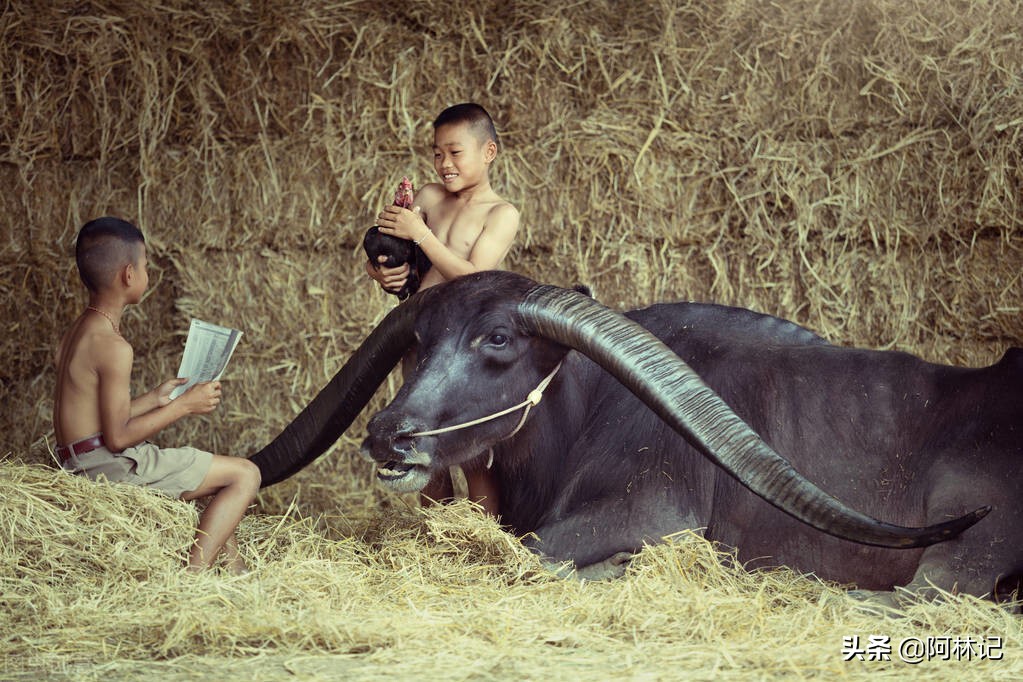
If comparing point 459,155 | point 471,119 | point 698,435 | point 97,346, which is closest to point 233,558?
point 97,346

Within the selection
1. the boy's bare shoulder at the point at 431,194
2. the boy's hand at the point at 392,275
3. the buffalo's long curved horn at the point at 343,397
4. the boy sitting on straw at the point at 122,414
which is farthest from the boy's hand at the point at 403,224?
the boy sitting on straw at the point at 122,414

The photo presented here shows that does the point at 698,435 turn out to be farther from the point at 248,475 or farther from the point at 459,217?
the point at 459,217

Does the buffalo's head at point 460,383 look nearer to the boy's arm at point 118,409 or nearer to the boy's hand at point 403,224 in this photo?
the boy's hand at point 403,224

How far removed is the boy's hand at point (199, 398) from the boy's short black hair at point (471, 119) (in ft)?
5.15

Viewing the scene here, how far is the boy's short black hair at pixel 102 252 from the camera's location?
4.18 metres

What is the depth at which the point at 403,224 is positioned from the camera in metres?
4.90

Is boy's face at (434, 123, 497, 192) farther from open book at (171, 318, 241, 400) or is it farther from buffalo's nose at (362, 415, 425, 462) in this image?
buffalo's nose at (362, 415, 425, 462)

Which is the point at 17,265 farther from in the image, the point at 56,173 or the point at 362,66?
the point at 362,66

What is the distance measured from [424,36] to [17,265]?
2395 millimetres

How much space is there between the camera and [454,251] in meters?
5.09

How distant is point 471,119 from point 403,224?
22.0 inches

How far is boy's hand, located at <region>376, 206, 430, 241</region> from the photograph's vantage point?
489 cm

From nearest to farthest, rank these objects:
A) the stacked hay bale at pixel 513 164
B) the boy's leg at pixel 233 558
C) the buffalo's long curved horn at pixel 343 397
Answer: the boy's leg at pixel 233 558 < the buffalo's long curved horn at pixel 343 397 < the stacked hay bale at pixel 513 164

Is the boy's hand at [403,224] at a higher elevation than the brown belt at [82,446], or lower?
higher
